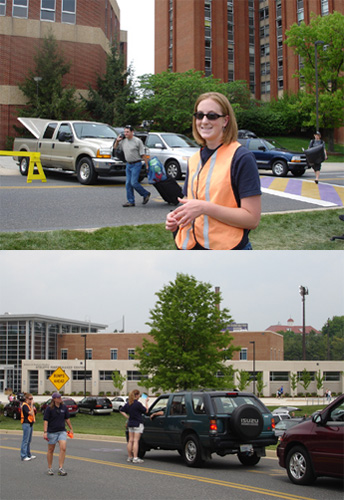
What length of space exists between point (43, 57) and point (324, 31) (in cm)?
2306

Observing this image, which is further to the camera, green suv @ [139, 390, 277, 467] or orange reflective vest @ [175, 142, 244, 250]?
green suv @ [139, 390, 277, 467]

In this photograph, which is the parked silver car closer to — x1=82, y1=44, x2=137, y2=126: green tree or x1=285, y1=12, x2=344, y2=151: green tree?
x1=82, y1=44, x2=137, y2=126: green tree

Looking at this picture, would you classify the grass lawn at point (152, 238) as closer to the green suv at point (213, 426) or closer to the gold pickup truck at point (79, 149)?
the green suv at point (213, 426)

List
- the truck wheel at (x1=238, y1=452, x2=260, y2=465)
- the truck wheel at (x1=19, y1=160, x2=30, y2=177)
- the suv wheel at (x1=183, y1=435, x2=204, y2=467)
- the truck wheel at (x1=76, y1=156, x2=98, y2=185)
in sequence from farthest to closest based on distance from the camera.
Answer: the truck wheel at (x1=19, y1=160, x2=30, y2=177) < the truck wheel at (x1=76, y1=156, x2=98, y2=185) < the truck wheel at (x1=238, y1=452, x2=260, y2=465) < the suv wheel at (x1=183, y1=435, x2=204, y2=467)

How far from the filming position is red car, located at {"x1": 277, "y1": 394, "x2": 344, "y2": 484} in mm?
6312

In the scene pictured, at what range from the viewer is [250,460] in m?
8.70

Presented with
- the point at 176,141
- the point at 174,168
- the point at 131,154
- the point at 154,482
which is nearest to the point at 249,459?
the point at 154,482

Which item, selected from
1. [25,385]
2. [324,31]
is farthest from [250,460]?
[324,31]

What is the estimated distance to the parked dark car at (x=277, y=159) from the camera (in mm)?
22625

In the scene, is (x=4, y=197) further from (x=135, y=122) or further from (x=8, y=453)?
(x=135, y=122)

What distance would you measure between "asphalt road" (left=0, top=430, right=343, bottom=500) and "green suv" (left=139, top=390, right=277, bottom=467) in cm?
26

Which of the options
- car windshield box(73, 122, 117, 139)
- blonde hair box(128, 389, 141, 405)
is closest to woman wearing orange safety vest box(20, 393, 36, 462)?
blonde hair box(128, 389, 141, 405)

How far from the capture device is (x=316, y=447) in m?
6.61

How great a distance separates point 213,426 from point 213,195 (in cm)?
636
